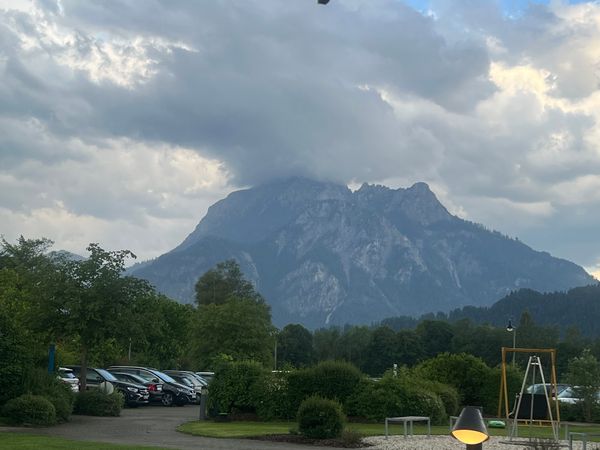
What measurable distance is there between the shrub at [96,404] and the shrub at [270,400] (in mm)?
5229

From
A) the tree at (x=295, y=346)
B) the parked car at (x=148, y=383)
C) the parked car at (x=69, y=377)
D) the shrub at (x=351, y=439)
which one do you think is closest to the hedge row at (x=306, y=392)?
the shrub at (x=351, y=439)

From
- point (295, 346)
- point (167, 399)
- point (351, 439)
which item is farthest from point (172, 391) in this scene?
point (295, 346)

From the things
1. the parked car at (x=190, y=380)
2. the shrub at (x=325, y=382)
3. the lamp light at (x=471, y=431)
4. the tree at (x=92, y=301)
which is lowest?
the lamp light at (x=471, y=431)

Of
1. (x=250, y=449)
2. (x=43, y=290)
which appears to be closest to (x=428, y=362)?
(x=43, y=290)

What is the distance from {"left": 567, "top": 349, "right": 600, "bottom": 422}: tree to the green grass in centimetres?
2115

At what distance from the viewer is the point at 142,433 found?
79.0 feet

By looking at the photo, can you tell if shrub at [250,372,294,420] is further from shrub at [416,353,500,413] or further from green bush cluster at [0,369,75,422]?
shrub at [416,353,500,413]

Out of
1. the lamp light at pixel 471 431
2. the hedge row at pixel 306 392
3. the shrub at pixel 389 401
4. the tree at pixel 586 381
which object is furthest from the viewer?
the tree at pixel 586 381

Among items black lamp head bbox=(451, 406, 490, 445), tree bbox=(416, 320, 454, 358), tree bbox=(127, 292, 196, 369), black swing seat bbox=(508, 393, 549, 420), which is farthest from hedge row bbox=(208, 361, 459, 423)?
tree bbox=(416, 320, 454, 358)

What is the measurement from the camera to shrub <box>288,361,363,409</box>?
29422 millimetres

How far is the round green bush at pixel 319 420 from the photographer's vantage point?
859 inches

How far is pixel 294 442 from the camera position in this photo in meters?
21.6

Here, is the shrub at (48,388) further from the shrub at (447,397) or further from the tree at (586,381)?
the tree at (586,381)

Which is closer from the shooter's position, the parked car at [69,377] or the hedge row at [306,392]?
the hedge row at [306,392]
